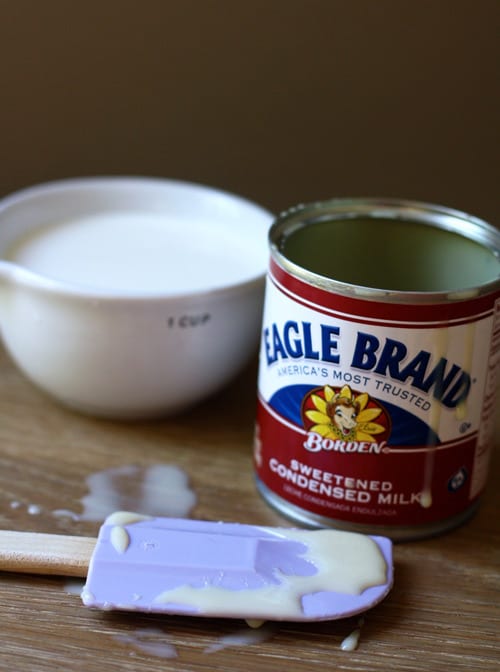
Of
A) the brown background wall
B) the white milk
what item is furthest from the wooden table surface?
the brown background wall

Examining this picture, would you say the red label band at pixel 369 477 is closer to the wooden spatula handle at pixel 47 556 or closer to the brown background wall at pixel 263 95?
the wooden spatula handle at pixel 47 556

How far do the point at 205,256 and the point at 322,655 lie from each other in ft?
1.28

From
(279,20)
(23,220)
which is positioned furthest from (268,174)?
(23,220)

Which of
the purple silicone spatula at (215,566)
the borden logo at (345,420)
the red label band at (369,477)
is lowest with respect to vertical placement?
the purple silicone spatula at (215,566)

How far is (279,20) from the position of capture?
1005 millimetres

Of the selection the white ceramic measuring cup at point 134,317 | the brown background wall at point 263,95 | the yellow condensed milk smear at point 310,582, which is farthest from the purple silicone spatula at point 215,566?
the brown background wall at point 263,95

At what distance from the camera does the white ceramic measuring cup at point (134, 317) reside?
0.75m

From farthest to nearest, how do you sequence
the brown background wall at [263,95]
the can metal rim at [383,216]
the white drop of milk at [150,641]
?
the brown background wall at [263,95], the can metal rim at [383,216], the white drop of milk at [150,641]

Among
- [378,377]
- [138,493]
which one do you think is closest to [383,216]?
[378,377]

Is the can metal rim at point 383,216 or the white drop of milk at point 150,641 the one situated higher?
the can metal rim at point 383,216

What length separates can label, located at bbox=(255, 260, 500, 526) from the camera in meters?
0.64

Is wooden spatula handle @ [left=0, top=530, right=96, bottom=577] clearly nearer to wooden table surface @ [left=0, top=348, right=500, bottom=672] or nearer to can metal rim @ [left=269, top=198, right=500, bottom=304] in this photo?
wooden table surface @ [left=0, top=348, right=500, bottom=672]

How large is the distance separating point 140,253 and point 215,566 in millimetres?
327

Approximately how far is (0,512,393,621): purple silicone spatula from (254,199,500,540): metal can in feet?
0.15
